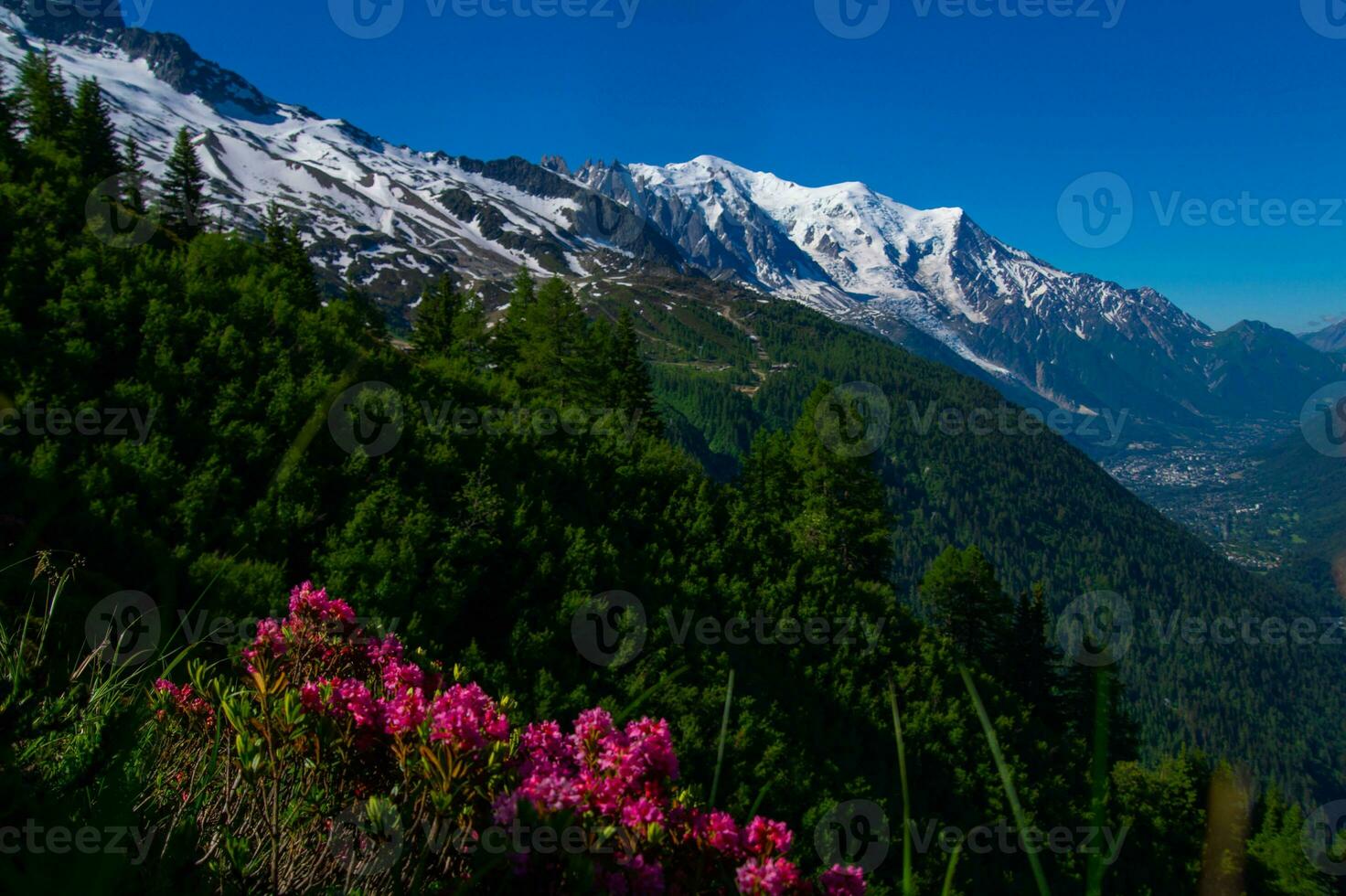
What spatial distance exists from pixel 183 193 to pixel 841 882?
53241 mm

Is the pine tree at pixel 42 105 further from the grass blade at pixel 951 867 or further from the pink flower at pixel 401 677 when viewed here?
the grass blade at pixel 951 867

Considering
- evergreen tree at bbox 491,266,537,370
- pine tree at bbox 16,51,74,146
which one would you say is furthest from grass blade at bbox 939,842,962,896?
pine tree at bbox 16,51,74,146

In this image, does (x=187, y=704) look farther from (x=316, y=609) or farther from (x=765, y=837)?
(x=765, y=837)

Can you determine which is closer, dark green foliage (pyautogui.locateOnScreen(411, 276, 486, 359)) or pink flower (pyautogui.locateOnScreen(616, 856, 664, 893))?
pink flower (pyautogui.locateOnScreen(616, 856, 664, 893))

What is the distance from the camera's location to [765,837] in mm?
2273

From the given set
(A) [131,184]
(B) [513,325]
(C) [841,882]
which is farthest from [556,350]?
(C) [841,882]

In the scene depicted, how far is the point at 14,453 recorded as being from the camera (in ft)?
42.1

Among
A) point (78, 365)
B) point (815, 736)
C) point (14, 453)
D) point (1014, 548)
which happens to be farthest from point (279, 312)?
point (1014, 548)

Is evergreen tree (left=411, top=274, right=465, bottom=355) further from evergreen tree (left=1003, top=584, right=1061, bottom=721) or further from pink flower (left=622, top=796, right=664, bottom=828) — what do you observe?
pink flower (left=622, top=796, right=664, bottom=828)

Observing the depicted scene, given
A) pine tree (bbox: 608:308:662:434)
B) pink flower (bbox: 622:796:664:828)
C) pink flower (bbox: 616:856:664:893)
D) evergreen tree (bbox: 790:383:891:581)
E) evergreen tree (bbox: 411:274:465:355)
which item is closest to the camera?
pink flower (bbox: 616:856:664:893)

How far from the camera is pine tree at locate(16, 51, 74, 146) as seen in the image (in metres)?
35.1

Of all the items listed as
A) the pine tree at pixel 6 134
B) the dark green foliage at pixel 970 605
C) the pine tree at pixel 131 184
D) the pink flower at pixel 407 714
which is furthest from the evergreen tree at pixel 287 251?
the pink flower at pixel 407 714

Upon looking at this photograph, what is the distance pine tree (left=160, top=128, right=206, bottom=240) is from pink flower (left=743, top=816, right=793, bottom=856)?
149 ft

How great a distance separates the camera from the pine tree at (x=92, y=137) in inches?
1414
